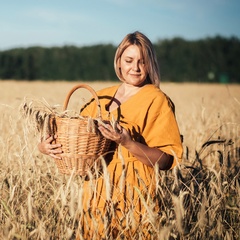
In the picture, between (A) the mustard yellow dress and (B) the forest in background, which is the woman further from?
(B) the forest in background

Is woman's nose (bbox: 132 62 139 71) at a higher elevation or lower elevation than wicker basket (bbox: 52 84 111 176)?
higher

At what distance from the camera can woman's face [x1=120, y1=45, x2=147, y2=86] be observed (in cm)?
180

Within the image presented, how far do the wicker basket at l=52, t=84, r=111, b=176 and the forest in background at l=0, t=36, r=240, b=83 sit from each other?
77.4ft

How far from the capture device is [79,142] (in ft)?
4.89

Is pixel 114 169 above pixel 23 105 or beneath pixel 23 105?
beneath

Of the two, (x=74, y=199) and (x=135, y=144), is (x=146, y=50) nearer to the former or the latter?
(x=135, y=144)

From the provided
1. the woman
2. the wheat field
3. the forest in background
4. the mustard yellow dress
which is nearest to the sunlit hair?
the woman

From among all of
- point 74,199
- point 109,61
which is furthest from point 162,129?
point 109,61

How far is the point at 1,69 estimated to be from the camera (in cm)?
2534

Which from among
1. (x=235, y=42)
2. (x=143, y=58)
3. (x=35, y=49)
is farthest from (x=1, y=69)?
(x=143, y=58)

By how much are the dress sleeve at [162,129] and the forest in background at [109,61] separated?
23.4m

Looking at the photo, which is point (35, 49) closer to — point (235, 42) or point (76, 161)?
point (235, 42)

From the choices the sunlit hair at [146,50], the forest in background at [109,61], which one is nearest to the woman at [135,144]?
the sunlit hair at [146,50]

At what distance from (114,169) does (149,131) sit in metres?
0.23
